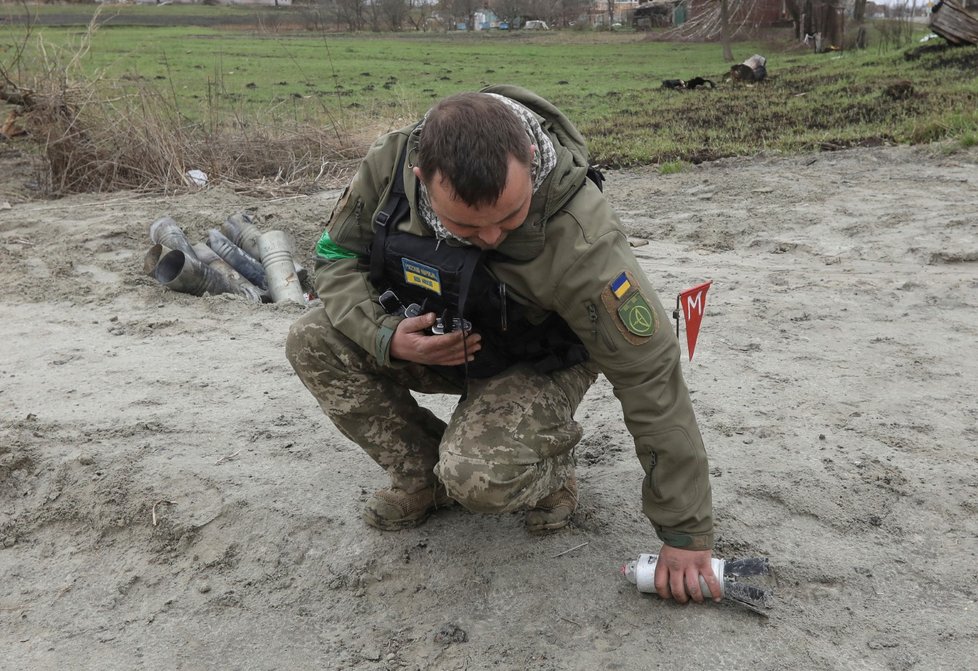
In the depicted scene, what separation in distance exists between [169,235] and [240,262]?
46cm

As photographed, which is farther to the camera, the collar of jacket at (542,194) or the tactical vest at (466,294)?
the tactical vest at (466,294)

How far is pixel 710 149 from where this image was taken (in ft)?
26.2

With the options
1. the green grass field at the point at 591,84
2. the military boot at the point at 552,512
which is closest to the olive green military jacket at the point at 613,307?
the military boot at the point at 552,512

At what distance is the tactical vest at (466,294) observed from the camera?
212 centimetres

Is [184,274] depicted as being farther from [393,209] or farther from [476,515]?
[393,209]

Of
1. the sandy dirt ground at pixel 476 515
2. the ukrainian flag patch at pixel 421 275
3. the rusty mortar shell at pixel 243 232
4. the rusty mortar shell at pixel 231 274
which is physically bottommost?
the sandy dirt ground at pixel 476 515

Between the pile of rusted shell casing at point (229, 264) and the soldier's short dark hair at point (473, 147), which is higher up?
the soldier's short dark hair at point (473, 147)

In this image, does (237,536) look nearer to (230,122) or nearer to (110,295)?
(110,295)

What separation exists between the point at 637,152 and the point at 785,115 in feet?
8.60

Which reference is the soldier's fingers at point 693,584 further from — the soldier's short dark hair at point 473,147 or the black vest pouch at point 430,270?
the soldier's short dark hair at point 473,147

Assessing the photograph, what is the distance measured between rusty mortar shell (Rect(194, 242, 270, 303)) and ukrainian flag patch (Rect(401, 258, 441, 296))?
112 inches

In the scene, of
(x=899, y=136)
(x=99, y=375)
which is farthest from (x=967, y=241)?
(x=99, y=375)

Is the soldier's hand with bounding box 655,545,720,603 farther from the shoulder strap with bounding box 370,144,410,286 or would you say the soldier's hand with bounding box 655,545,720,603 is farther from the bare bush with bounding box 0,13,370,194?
the bare bush with bounding box 0,13,370,194

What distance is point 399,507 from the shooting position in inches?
101
